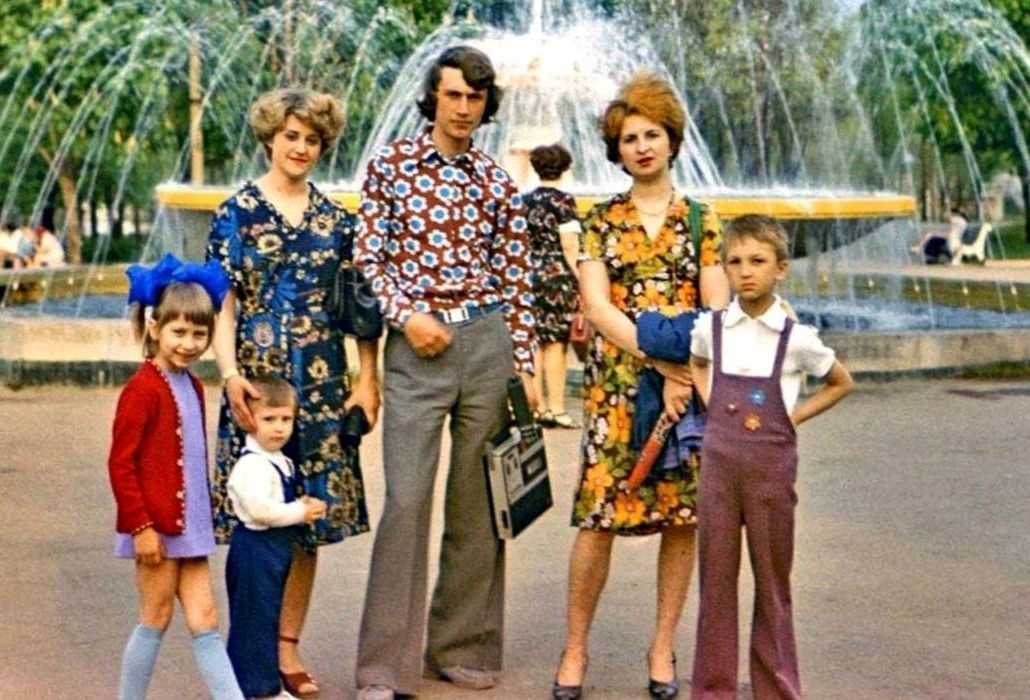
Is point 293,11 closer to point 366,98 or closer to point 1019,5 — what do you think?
point 366,98

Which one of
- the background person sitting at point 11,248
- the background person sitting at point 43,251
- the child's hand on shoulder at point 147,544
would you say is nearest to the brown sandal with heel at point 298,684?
the child's hand on shoulder at point 147,544

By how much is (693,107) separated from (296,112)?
39042mm

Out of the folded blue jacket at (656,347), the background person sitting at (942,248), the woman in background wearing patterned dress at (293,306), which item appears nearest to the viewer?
the folded blue jacket at (656,347)

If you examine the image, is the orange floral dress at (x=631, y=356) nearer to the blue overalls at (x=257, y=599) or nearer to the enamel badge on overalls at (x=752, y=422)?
the enamel badge on overalls at (x=752, y=422)

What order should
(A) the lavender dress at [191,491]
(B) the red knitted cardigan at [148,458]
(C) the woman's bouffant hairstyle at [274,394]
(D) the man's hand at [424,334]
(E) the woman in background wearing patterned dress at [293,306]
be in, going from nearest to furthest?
1. (B) the red knitted cardigan at [148,458]
2. (A) the lavender dress at [191,491]
3. (C) the woman's bouffant hairstyle at [274,394]
4. (D) the man's hand at [424,334]
5. (E) the woman in background wearing patterned dress at [293,306]

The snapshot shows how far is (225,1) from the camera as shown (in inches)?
1305

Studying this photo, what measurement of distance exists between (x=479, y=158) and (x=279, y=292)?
2.21 feet

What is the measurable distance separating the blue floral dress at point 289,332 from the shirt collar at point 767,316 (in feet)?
3.91

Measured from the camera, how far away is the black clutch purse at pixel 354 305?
595cm

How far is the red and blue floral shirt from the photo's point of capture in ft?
19.5

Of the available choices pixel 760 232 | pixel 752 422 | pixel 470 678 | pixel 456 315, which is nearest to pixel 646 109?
pixel 760 232

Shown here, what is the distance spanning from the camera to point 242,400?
5.78 metres

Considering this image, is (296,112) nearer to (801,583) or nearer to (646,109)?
(646,109)

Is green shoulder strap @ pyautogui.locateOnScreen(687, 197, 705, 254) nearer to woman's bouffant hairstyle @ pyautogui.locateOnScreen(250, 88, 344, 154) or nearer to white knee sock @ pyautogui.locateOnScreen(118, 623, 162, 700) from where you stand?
woman's bouffant hairstyle @ pyautogui.locateOnScreen(250, 88, 344, 154)
